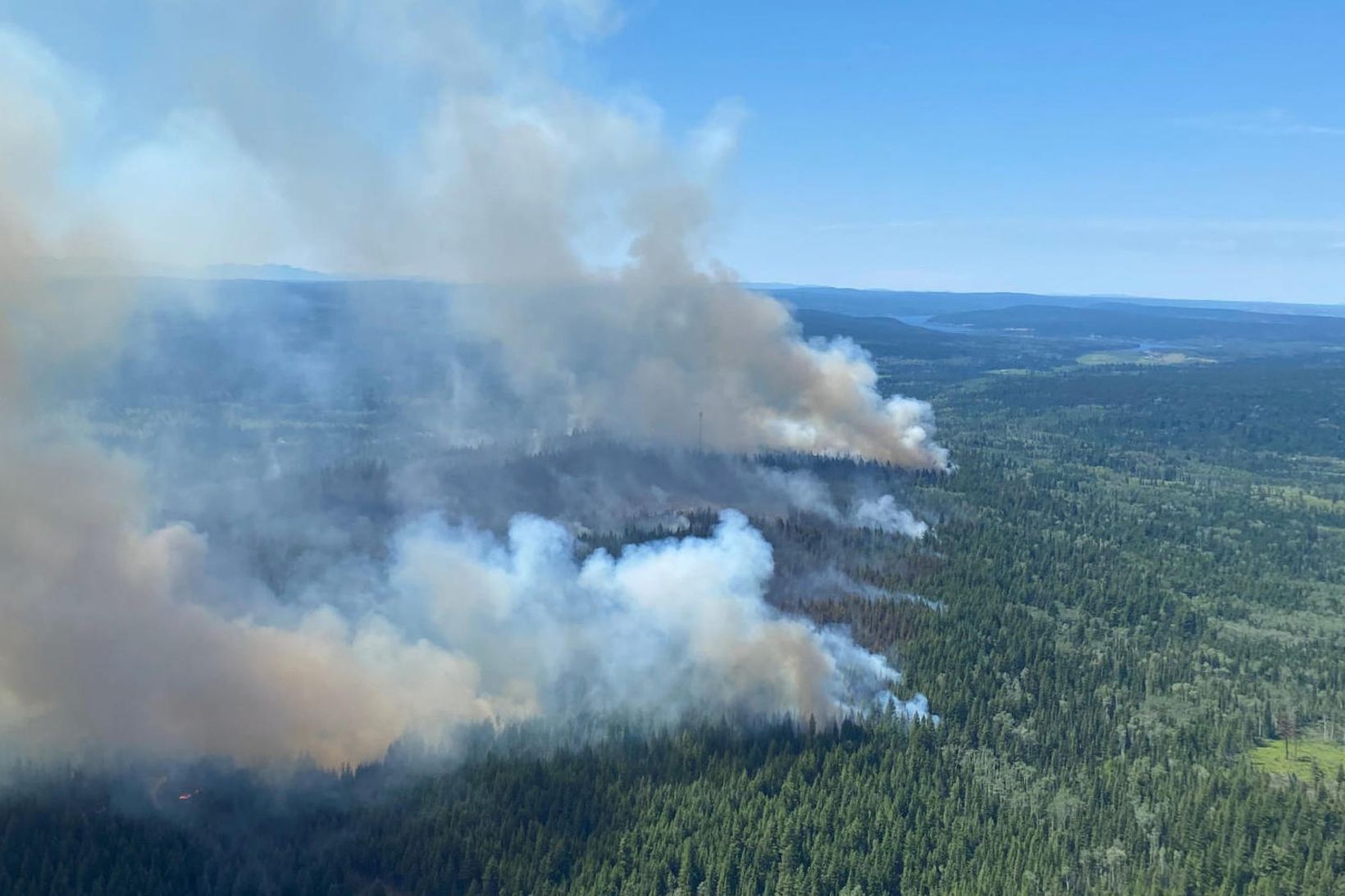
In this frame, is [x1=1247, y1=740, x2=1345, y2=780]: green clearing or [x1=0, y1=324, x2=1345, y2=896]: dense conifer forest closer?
[x1=0, y1=324, x2=1345, y2=896]: dense conifer forest

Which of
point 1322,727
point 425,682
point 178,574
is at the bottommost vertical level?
point 1322,727

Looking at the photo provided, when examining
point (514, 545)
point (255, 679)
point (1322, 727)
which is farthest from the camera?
point (514, 545)

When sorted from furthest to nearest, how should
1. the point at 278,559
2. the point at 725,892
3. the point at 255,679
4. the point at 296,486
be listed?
the point at 296,486, the point at 278,559, the point at 255,679, the point at 725,892

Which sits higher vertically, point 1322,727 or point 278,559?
point 278,559

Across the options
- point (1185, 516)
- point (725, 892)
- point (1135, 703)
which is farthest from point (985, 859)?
point (1185, 516)

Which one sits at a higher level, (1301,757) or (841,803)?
(841,803)

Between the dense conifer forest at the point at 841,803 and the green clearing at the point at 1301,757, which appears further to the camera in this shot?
the green clearing at the point at 1301,757

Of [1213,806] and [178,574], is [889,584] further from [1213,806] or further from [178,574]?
[178,574]

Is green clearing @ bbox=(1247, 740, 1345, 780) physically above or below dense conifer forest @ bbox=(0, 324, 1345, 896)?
below

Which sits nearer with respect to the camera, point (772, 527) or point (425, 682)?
point (425, 682)

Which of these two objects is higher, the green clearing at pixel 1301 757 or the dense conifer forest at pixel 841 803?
the dense conifer forest at pixel 841 803

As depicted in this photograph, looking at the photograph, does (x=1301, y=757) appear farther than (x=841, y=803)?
Yes
